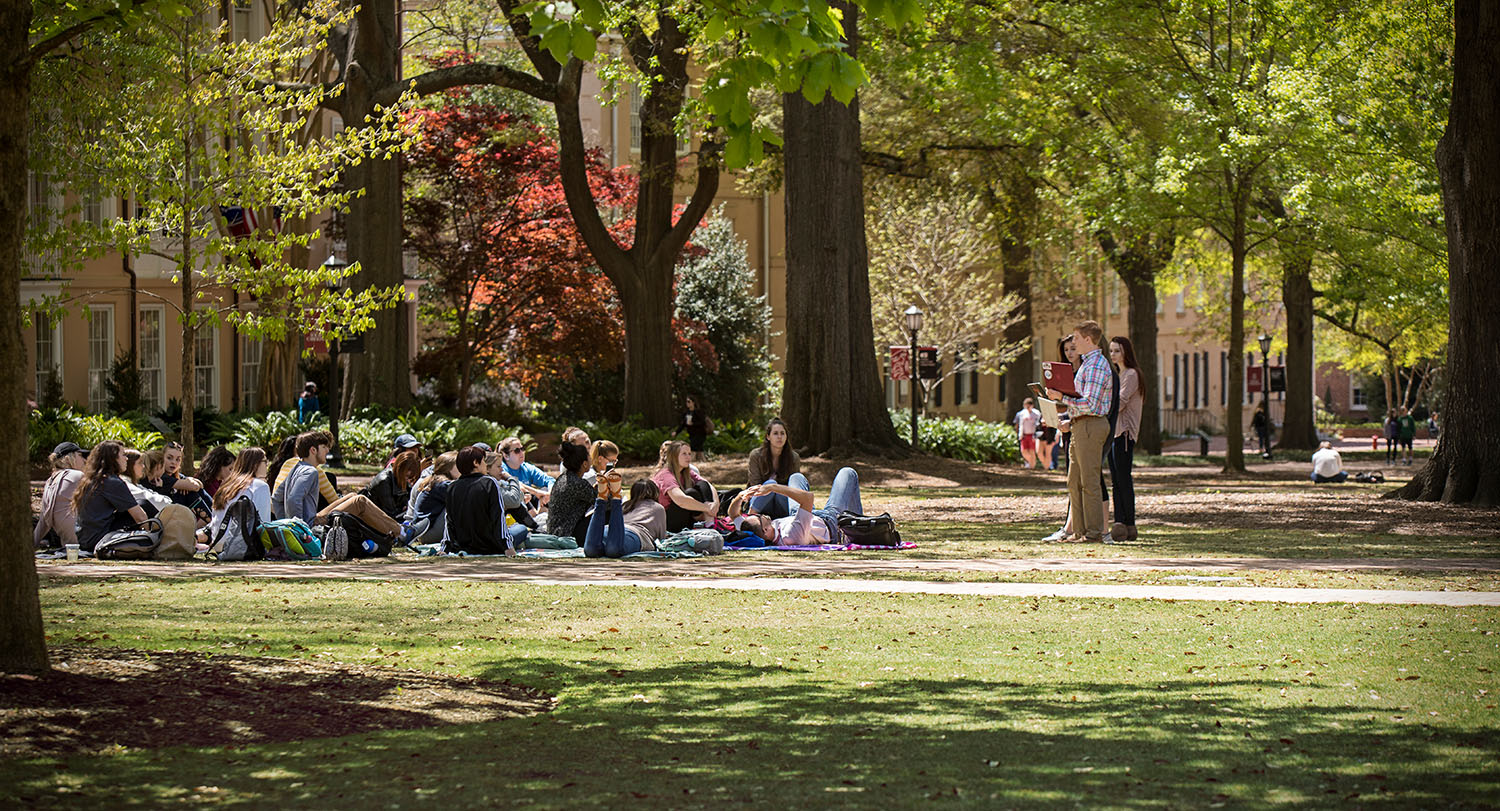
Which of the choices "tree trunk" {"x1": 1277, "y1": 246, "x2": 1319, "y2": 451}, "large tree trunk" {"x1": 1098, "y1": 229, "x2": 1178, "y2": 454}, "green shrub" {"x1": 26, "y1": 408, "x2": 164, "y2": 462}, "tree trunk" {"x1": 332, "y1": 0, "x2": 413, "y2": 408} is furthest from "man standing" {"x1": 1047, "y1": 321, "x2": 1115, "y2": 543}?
"tree trunk" {"x1": 1277, "y1": 246, "x2": 1319, "y2": 451}

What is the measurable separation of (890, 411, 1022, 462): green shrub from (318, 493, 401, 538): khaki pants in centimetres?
2019

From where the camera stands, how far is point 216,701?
23.0ft

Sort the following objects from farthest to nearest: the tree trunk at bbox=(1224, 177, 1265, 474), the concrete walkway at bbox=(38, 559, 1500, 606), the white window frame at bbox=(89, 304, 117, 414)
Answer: the white window frame at bbox=(89, 304, 117, 414), the tree trunk at bbox=(1224, 177, 1265, 474), the concrete walkway at bbox=(38, 559, 1500, 606)

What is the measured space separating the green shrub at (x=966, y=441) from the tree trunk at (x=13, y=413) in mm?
26853

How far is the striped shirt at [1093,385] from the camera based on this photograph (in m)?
14.3

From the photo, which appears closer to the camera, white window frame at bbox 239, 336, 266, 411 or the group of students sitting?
the group of students sitting

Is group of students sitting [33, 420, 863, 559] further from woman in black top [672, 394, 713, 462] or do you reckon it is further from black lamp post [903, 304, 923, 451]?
black lamp post [903, 304, 923, 451]

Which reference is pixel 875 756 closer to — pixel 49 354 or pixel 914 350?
pixel 914 350

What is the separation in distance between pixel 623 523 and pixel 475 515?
124 cm

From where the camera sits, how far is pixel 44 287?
2972 centimetres

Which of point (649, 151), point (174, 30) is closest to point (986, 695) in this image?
point (174, 30)

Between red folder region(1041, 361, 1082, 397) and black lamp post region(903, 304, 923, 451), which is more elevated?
black lamp post region(903, 304, 923, 451)

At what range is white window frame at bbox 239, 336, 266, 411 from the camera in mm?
34219

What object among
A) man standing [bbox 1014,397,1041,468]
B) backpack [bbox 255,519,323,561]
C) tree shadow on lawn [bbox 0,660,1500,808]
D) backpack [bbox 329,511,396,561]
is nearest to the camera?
tree shadow on lawn [bbox 0,660,1500,808]
